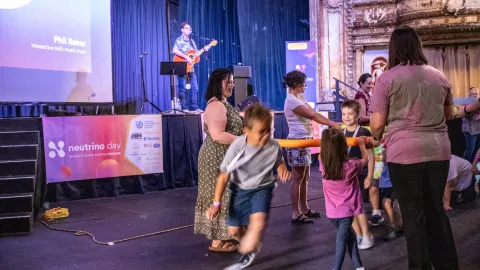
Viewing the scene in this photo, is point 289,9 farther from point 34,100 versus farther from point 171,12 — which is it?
point 34,100

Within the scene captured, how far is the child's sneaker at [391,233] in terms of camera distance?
462 centimetres

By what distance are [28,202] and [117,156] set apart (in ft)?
6.61

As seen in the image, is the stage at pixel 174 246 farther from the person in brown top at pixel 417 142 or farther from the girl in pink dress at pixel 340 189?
the person in brown top at pixel 417 142

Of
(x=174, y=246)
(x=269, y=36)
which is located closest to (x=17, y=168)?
(x=174, y=246)

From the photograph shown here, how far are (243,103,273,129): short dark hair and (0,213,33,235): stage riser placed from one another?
332cm

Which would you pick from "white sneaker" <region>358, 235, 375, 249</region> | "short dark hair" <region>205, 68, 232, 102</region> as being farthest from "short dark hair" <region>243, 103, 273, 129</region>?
"white sneaker" <region>358, 235, 375, 249</region>

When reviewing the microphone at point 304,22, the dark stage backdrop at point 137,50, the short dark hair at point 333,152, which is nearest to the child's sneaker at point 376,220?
the short dark hair at point 333,152

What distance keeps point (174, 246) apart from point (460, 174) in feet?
13.4

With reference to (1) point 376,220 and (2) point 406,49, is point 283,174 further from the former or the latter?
(1) point 376,220

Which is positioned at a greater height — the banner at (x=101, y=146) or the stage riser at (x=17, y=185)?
the banner at (x=101, y=146)

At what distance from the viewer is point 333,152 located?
3.60 m

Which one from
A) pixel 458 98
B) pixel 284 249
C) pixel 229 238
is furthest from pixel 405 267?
pixel 458 98

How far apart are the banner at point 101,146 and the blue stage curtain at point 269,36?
6.79 meters

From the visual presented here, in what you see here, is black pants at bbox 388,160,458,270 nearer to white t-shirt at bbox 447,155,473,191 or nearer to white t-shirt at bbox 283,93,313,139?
white t-shirt at bbox 283,93,313,139
